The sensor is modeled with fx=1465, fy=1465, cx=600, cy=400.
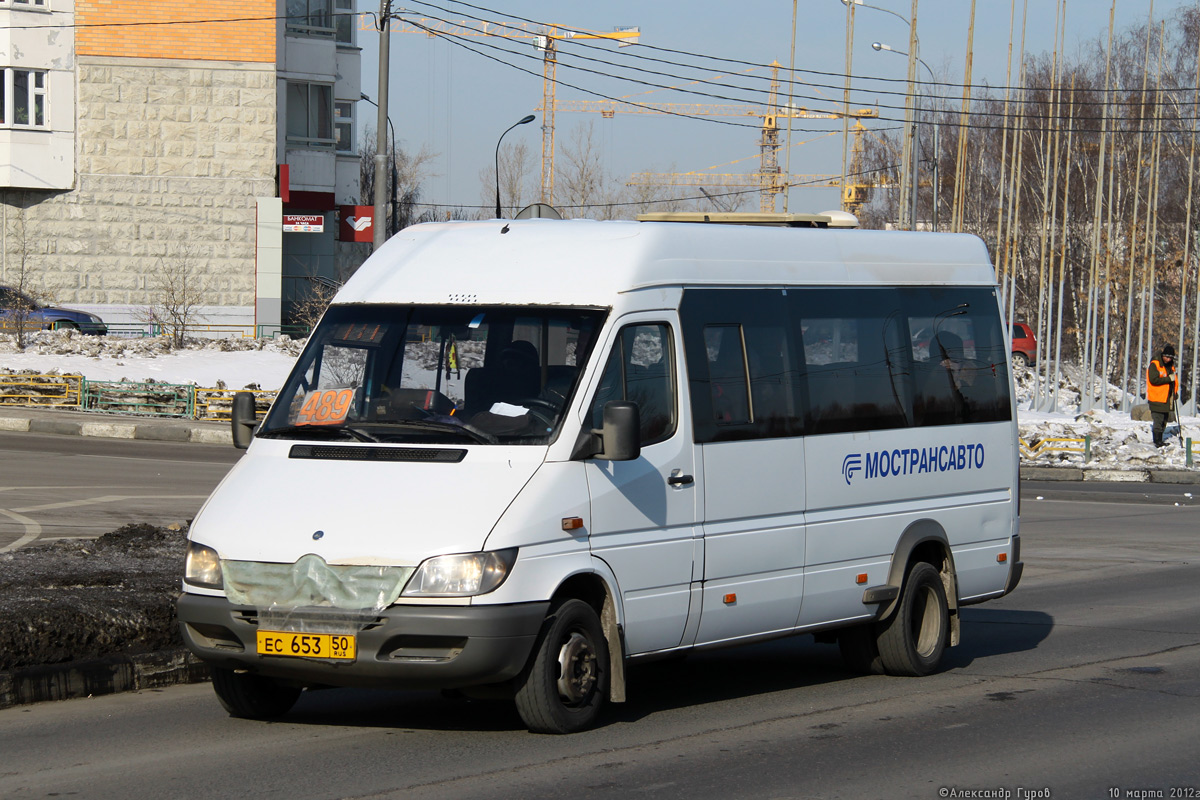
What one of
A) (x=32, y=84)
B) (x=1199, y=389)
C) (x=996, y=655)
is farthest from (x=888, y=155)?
(x=996, y=655)

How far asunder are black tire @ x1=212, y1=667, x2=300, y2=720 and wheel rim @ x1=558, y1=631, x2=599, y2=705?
1.48 m

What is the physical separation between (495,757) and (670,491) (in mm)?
1621

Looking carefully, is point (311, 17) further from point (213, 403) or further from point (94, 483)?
point (94, 483)

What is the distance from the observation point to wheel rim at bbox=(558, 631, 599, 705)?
6.73 metres

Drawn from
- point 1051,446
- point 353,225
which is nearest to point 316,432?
point 1051,446

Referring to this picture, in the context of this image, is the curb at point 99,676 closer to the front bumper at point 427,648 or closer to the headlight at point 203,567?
the headlight at point 203,567

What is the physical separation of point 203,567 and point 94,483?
12890 millimetres

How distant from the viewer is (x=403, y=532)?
6367 mm

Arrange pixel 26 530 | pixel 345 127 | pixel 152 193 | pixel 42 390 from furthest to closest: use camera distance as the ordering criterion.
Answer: pixel 345 127
pixel 152 193
pixel 42 390
pixel 26 530

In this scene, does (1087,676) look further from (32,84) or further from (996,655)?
(32,84)

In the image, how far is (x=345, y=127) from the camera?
5612 cm

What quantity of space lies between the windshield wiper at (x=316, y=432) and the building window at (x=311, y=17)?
47.4 m

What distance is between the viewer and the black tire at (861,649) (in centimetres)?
892

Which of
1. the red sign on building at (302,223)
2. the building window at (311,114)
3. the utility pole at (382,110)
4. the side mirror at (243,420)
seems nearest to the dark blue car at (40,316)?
the red sign on building at (302,223)
